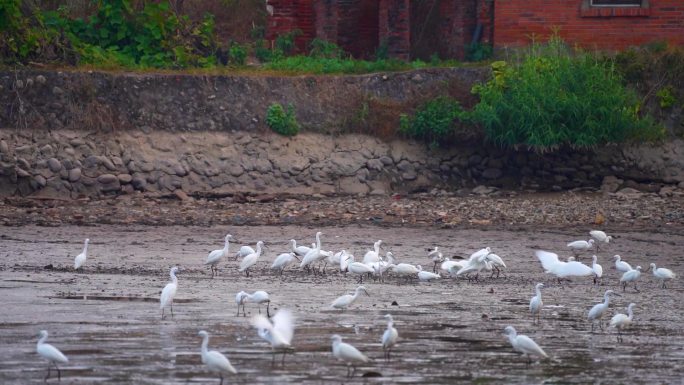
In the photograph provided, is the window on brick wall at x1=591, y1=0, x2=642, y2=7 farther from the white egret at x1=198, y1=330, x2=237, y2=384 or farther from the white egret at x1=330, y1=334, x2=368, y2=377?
the white egret at x1=198, y1=330, x2=237, y2=384

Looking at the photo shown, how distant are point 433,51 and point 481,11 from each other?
179 cm

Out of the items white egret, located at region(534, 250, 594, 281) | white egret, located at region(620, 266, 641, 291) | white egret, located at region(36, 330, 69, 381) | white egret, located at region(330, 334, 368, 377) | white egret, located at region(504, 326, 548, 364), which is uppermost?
white egret, located at region(36, 330, 69, 381)

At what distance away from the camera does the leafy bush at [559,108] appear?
23.2 metres

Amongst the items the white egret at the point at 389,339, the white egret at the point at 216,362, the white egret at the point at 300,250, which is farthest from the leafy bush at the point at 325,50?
the white egret at the point at 216,362

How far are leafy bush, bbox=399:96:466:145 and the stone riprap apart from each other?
0.25 m

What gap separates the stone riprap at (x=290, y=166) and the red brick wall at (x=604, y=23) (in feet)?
9.78

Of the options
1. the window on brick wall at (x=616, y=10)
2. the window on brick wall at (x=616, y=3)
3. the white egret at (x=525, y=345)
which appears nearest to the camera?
the white egret at (x=525, y=345)

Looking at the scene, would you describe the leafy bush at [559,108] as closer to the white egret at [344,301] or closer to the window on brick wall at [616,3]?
the window on brick wall at [616,3]

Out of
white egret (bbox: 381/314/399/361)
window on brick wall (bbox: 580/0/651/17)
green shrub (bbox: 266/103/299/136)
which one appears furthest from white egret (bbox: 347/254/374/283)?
window on brick wall (bbox: 580/0/651/17)

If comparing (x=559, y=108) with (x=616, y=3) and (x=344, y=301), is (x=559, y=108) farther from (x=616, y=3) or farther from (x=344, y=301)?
(x=344, y=301)

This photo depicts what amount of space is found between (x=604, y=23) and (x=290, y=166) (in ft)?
25.9

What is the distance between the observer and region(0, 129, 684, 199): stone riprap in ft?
75.8

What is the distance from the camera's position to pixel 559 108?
23156 millimetres

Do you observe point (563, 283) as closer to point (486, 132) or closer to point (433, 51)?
point (486, 132)
